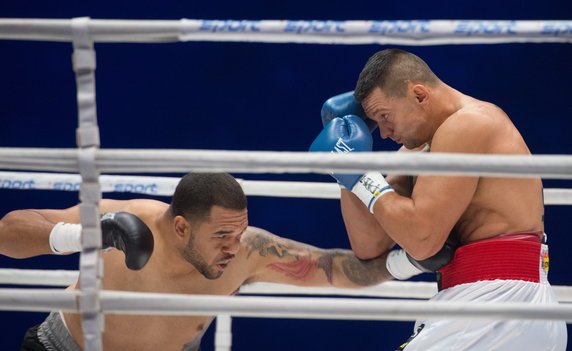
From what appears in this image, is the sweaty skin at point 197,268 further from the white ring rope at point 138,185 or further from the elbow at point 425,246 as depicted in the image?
the elbow at point 425,246

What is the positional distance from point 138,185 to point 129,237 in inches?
13.7

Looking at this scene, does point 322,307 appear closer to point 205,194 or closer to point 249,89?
point 205,194

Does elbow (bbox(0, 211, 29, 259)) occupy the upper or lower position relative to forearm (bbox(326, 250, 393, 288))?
upper

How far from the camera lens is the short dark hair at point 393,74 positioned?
2.11 meters

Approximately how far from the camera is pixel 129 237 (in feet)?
6.00

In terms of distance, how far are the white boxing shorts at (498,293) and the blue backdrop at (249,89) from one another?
1901 millimetres

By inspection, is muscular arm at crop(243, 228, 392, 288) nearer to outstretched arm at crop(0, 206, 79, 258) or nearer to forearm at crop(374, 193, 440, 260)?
forearm at crop(374, 193, 440, 260)

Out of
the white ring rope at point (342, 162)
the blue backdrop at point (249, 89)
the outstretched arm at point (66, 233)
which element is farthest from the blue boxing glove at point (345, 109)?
the blue backdrop at point (249, 89)

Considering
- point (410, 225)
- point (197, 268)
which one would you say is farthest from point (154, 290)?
point (410, 225)

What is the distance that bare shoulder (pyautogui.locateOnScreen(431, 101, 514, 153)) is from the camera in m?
1.91

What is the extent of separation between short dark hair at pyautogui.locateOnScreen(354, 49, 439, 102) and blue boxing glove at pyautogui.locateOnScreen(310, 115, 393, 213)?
111 millimetres

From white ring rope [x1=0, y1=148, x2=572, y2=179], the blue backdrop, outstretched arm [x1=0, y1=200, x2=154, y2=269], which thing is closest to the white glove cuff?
outstretched arm [x1=0, y1=200, x2=154, y2=269]

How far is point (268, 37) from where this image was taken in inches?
55.3
